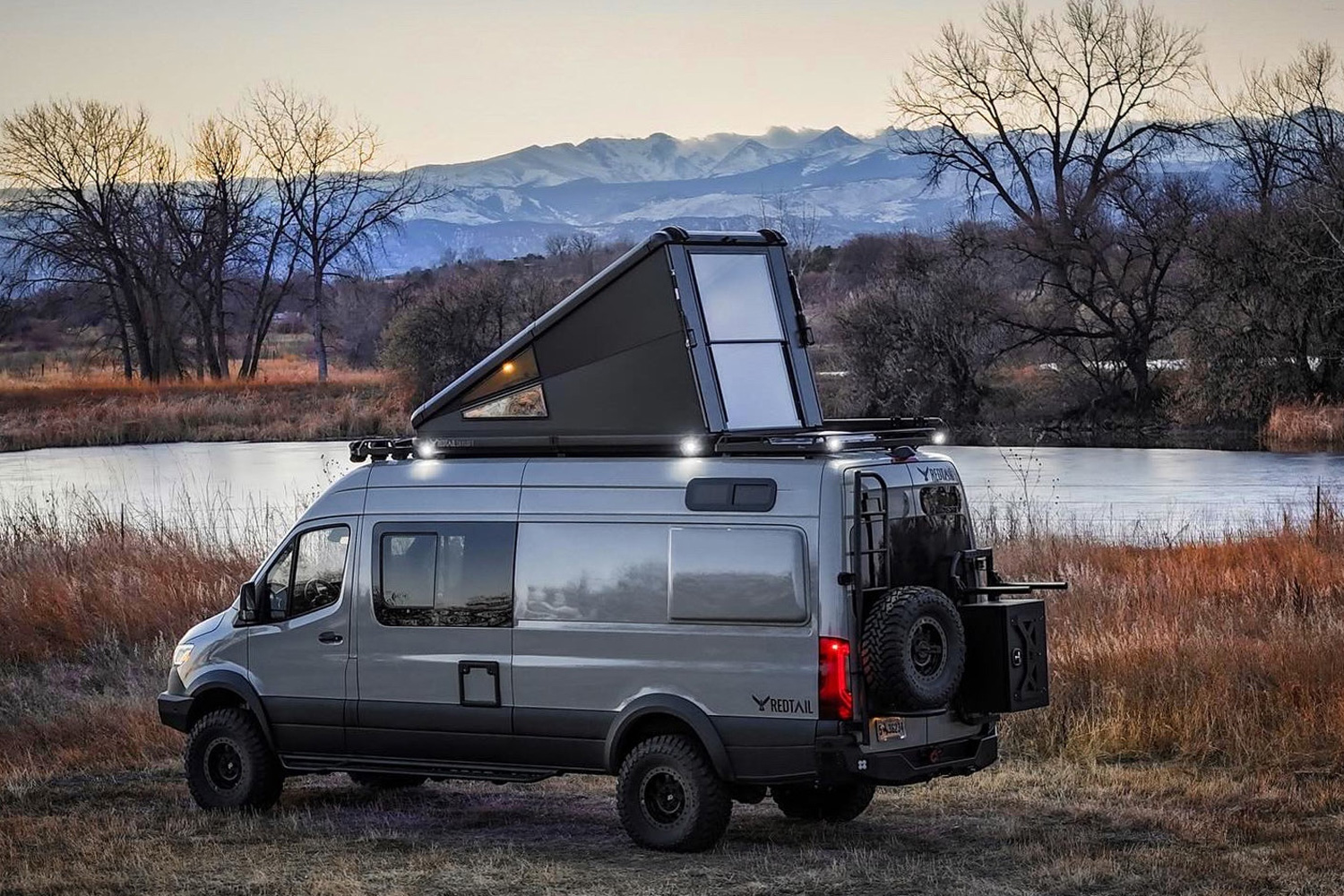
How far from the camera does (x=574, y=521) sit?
9.77m

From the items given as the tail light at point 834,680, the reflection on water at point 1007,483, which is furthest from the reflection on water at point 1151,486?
the tail light at point 834,680

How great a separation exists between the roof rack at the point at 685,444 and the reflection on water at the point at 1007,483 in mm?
15510

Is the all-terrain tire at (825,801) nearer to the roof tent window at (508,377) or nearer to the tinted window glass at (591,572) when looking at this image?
the tinted window glass at (591,572)

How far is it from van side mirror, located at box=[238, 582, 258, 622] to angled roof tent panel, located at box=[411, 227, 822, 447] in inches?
57.6

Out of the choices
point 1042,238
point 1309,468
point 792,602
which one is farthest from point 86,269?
point 792,602

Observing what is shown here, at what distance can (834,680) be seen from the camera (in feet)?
28.8

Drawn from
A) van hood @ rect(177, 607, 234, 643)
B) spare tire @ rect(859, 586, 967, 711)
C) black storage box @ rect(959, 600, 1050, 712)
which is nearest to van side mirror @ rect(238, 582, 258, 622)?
van hood @ rect(177, 607, 234, 643)

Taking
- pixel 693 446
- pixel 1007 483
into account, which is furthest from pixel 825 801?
pixel 1007 483

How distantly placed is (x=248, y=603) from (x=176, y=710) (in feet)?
3.00

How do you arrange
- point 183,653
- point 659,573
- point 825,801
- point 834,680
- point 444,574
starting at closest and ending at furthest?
1. point 834,680
2. point 659,573
3. point 444,574
4. point 825,801
5. point 183,653

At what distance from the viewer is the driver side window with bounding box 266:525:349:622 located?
35.4 ft

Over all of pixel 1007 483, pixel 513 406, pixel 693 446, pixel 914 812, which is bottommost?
pixel 914 812

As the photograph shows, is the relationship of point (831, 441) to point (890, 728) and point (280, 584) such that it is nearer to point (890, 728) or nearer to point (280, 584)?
point (890, 728)

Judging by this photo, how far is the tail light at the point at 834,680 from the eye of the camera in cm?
879
